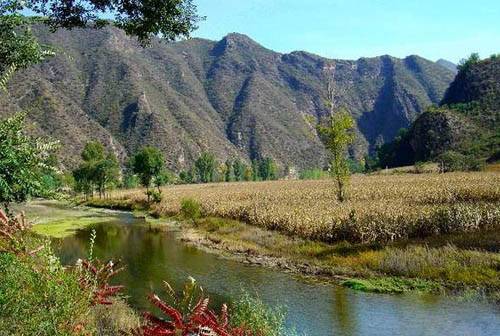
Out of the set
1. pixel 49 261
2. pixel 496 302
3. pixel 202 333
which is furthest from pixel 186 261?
pixel 202 333

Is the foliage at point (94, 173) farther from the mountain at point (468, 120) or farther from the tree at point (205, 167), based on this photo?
the mountain at point (468, 120)

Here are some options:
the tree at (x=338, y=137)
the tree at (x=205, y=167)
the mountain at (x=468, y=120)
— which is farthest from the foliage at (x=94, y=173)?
the mountain at (x=468, y=120)

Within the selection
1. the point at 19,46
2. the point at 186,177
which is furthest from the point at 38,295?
the point at 186,177

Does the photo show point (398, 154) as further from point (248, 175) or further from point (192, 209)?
point (192, 209)

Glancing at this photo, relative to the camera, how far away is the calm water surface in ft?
53.4

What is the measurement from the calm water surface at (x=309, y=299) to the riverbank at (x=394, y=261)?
114 cm

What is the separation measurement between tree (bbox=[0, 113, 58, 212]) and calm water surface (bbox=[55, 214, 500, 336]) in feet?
14.9

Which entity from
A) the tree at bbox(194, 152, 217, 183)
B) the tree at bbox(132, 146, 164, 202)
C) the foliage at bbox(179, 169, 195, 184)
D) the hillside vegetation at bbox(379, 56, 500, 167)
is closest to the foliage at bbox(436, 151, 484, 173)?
the hillside vegetation at bbox(379, 56, 500, 167)

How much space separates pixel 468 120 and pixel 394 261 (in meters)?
129

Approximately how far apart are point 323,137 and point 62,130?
345 feet

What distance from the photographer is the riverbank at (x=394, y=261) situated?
67.8 feet

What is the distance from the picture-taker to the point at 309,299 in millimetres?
20172

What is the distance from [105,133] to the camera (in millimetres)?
152875

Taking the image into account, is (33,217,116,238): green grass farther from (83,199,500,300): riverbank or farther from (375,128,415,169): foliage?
(375,128,415,169): foliage
